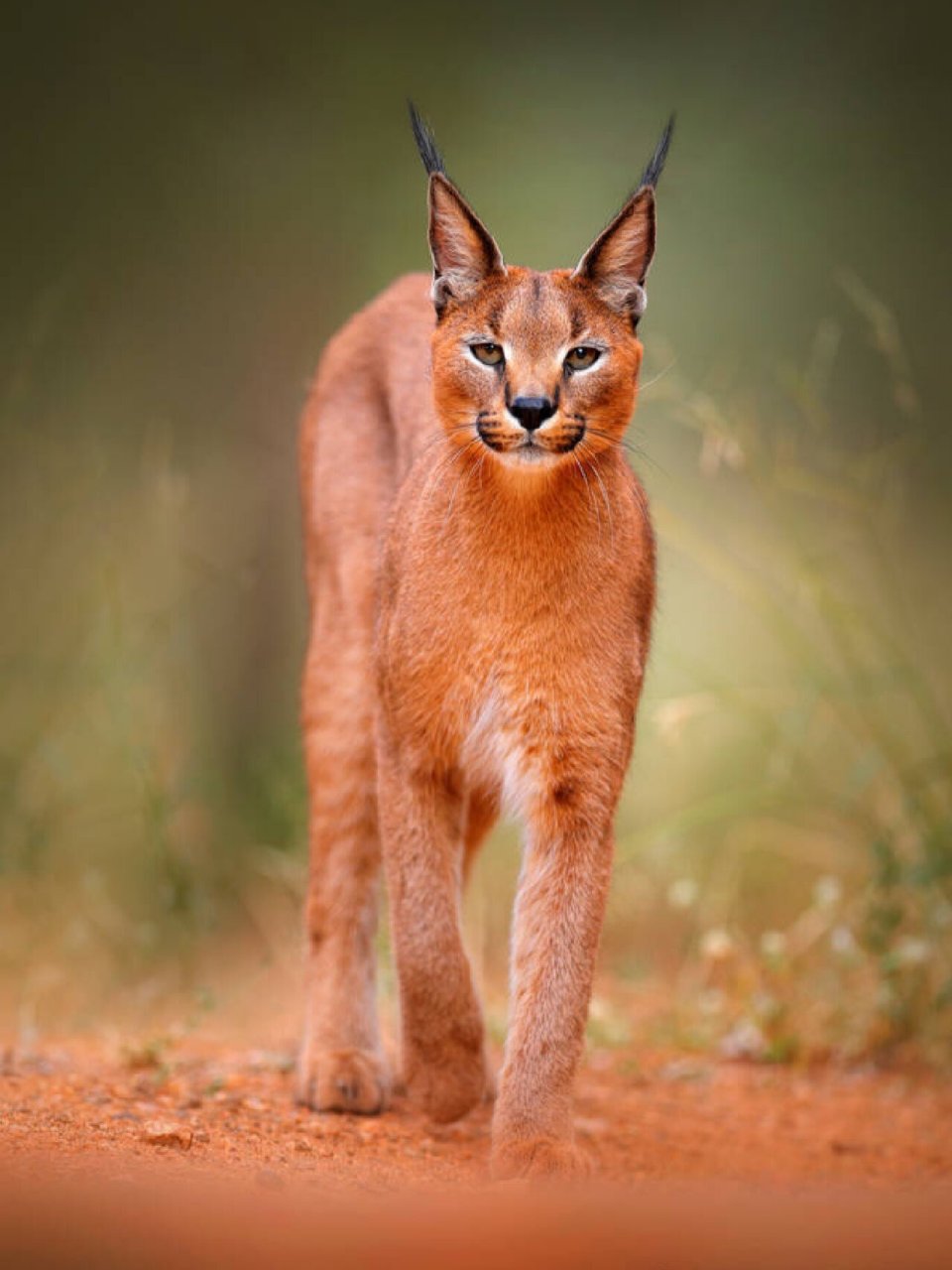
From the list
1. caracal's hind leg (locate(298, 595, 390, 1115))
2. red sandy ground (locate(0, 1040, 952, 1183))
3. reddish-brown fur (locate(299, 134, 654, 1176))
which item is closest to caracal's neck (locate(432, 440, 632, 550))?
reddish-brown fur (locate(299, 134, 654, 1176))

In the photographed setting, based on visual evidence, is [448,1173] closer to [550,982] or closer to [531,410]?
[550,982]

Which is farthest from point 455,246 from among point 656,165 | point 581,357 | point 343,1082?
point 343,1082

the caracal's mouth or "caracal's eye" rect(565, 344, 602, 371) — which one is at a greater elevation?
"caracal's eye" rect(565, 344, 602, 371)

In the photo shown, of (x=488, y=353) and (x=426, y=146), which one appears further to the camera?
(x=426, y=146)

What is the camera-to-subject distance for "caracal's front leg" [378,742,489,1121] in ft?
15.2

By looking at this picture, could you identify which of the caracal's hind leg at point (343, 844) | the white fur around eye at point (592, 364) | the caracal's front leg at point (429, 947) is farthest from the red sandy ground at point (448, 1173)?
the white fur around eye at point (592, 364)

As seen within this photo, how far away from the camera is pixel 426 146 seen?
475 cm

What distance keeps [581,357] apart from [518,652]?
0.72 m

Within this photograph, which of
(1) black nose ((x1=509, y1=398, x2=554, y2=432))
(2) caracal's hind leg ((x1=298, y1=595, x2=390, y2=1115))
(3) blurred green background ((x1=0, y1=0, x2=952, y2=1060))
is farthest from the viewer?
(3) blurred green background ((x1=0, y1=0, x2=952, y2=1060))

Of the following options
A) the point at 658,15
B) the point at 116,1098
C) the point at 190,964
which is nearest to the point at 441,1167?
the point at 116,1098

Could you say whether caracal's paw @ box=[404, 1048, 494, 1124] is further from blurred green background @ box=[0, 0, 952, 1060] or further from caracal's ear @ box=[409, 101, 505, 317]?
caracal's ear @ box=[409, 101, 505, 317]

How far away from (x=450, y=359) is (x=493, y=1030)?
9.40 ft

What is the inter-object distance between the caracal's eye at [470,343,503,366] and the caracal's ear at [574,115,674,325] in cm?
32

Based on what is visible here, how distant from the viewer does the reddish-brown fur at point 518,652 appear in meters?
4.36
